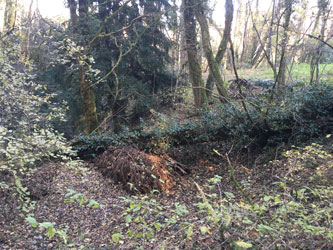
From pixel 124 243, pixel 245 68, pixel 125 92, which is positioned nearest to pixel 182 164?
pixel 124 243

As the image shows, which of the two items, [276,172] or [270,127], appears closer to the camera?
[276,172]

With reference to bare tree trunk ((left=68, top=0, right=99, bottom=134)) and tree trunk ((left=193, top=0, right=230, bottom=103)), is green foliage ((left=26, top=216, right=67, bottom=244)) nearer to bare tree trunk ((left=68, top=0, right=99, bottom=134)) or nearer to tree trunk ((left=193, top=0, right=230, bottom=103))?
bare tree trunk ((left=68, top=0, right=99, bottom=134))

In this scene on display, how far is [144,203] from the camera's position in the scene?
2.92 m

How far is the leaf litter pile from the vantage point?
2682 mm

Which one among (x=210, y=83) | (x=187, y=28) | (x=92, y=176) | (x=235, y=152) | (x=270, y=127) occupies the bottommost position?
(x=92, y=176)

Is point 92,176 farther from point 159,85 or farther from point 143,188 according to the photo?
point 159,85

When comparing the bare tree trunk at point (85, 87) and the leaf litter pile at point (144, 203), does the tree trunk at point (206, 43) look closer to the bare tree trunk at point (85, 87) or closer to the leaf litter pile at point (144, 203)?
the bare tree trunk at point (85, 87)

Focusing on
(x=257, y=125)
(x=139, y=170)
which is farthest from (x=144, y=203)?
(x=257, y=125)

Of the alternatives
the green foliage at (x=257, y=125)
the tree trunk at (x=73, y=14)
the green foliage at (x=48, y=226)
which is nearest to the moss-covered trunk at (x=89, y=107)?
the green foliage at (x=257, y=125)

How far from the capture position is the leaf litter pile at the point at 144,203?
2.68m

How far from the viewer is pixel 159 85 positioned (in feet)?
37.8

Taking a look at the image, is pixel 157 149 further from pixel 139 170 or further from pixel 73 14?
pixel 73 14

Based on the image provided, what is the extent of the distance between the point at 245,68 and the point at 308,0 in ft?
31.9

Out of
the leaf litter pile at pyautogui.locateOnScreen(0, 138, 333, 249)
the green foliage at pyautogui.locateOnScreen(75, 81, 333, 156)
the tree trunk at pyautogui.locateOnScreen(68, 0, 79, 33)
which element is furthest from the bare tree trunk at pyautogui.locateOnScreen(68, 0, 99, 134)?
the leaf litter pile at pyautogui.locateOnScreen(0, 138, 333, 249)
